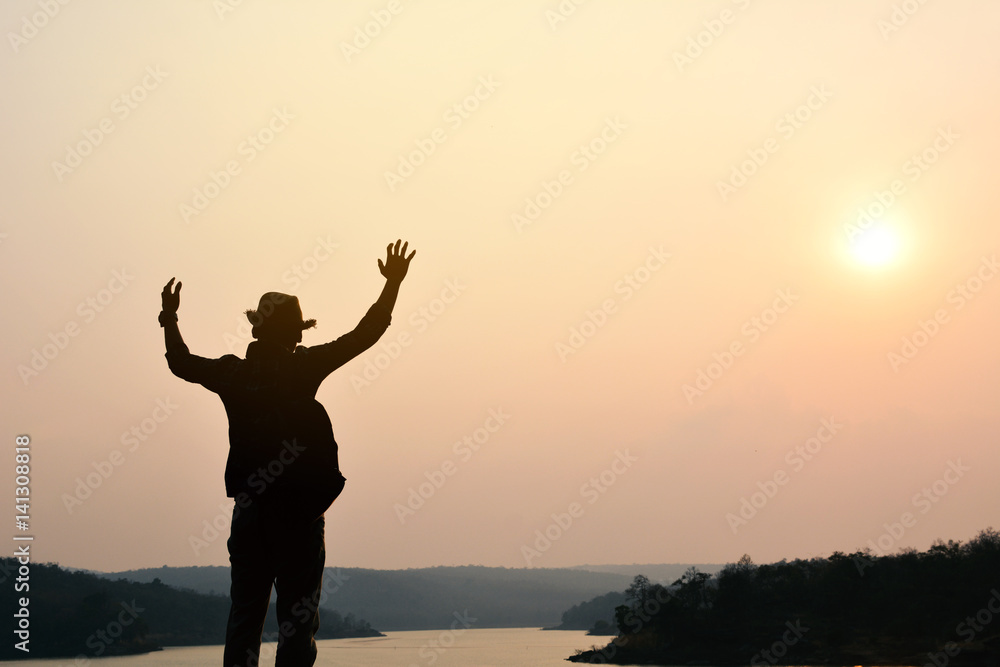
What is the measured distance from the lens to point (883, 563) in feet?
345

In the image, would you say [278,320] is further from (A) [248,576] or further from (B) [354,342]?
(A) [248,576]

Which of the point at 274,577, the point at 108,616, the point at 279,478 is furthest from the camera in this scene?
the point at 108,616

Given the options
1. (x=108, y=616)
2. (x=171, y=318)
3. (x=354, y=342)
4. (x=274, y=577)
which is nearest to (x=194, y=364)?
(x=171, y=318)

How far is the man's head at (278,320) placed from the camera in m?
4.83

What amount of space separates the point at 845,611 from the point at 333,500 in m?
105

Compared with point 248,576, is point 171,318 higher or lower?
higher

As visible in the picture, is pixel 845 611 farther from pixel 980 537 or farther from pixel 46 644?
pixel 46 644

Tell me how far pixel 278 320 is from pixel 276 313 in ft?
0.12

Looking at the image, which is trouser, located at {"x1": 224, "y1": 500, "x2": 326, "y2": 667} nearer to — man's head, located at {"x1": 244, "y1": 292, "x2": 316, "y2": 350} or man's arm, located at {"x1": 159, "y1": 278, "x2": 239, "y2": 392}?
man's arm, located at {"x1": 159, "y1": 278, "x2": 239, "y2": 392}

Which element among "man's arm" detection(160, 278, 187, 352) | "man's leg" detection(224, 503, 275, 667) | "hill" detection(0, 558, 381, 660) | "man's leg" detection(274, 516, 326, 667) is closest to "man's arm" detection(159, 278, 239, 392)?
"man's arm" detection(160, 278, 187, 352)

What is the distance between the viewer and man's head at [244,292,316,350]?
4.83 meters

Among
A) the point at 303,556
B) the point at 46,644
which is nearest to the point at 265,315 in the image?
the point at 303,556

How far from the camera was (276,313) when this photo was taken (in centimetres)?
484

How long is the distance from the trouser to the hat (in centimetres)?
85
